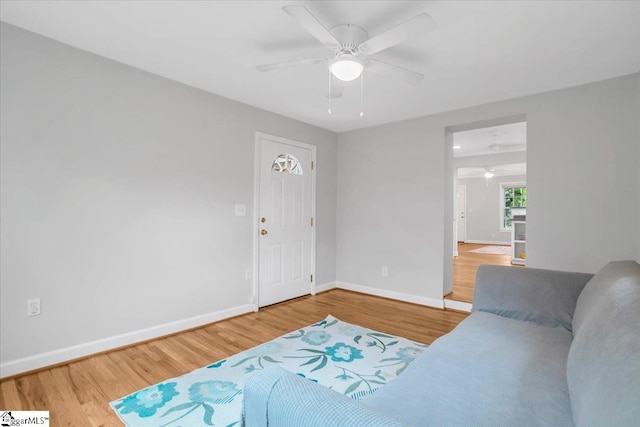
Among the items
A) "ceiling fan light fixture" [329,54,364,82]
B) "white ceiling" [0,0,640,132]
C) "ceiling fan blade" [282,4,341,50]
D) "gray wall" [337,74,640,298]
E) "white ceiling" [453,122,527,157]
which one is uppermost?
"white ceiling" [453,122,527,157]

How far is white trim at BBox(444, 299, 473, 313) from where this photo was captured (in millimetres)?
3578

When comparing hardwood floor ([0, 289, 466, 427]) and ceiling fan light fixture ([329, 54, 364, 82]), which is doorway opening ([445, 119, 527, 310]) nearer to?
hardwood floor ([0, 289, 466, 427])

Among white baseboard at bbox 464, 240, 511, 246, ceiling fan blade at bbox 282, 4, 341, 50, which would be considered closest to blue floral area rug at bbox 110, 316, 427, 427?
ceiling fan blade at bbox 282, 4, 341, 50

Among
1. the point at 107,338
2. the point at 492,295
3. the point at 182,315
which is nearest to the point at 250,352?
the point at 182,315

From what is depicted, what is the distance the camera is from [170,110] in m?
2.89

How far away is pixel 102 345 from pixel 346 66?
2.85m

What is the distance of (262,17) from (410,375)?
220 cm

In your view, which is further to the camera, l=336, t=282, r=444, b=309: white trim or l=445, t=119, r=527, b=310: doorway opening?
l=445, t=119, r=527, b=310: doorway opening

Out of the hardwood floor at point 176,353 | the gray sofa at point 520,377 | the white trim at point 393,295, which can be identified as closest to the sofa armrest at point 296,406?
the gray sofa at point 520,377

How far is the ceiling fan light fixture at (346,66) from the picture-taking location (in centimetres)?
191

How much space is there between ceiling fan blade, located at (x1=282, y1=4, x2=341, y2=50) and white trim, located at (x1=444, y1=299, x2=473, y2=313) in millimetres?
3143

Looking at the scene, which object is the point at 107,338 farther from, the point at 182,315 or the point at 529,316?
the point at 529,316

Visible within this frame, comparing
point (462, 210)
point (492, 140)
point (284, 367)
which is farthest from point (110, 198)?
point (462, 210)

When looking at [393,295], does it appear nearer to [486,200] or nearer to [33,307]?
[33,307]
